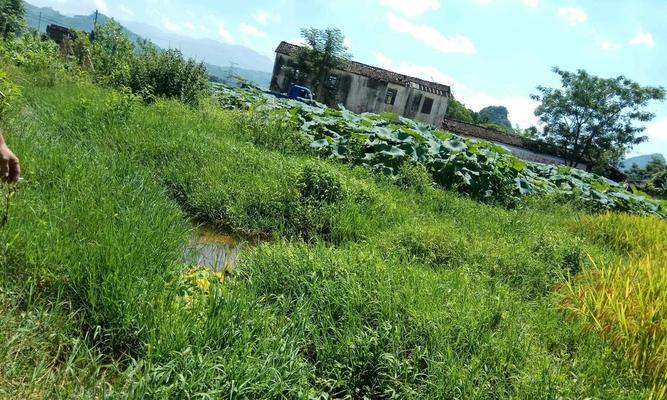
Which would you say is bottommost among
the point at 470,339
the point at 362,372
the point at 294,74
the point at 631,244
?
the point at 362,372

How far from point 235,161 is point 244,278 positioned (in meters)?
3.06

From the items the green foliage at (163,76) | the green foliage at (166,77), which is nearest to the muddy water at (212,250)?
the green foliage at (163,76)

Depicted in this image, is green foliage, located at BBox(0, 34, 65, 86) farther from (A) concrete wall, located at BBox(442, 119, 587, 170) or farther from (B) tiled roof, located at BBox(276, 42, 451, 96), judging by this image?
(A) concrete wall, located at BBox(442, 119, 587, 170)

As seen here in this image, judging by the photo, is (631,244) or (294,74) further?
(294,74)

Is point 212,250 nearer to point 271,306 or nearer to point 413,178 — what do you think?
point 271,306

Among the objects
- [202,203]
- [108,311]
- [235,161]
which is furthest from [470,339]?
[235,161]

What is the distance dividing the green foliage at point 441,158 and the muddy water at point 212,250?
3.45 metres

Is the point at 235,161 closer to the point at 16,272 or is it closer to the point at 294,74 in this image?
the point at 16,272

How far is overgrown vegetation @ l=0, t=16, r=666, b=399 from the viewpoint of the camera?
6.95 feet

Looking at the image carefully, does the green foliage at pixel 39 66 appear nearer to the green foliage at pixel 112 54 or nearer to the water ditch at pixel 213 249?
the green foliage at pixel 112 54

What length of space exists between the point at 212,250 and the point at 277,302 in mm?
1599

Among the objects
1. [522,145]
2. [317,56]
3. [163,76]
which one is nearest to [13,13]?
[317,56]

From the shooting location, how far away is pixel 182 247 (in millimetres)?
3480

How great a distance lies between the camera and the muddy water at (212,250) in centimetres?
360
